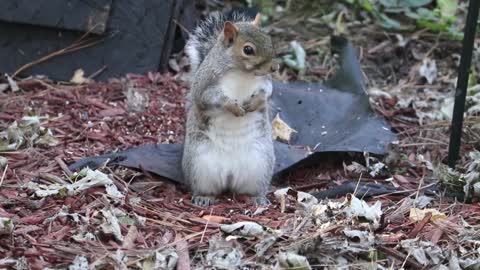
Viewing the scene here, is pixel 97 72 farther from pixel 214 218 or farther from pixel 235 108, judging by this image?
pixel 214 218

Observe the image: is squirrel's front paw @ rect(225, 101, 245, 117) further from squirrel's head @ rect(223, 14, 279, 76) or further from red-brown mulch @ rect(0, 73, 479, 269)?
red-brown mulch @ rect(0, 73, 479, 269)

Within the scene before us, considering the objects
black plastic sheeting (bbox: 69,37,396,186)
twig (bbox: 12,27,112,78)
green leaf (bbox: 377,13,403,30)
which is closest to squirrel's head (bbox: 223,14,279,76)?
black plastic sheeting (bbox: 69,37,396,186)

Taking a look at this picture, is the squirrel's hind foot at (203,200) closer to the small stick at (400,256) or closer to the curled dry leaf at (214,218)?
the curled dry leaf at (214,218)

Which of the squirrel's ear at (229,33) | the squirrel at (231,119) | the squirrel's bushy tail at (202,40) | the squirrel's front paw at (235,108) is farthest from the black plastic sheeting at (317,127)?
the squirrel's ear at (229,33)

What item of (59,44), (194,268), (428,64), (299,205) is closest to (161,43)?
(59,44)

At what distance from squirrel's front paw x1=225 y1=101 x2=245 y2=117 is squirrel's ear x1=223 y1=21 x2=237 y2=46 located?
0.93ft

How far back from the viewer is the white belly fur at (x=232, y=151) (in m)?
3.90

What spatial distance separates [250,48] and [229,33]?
157 millimetres

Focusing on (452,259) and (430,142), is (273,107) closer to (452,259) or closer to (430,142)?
(430,142)

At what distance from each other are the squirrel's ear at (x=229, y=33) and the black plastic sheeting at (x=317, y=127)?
0.82 metres

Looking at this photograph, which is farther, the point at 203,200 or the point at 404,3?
the point at 404,3

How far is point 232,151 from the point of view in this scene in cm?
394

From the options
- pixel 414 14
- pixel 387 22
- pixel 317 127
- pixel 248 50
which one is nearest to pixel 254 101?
pixel 248 50

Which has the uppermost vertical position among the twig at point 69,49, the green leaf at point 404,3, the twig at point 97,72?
the green leaf at point 404,3
